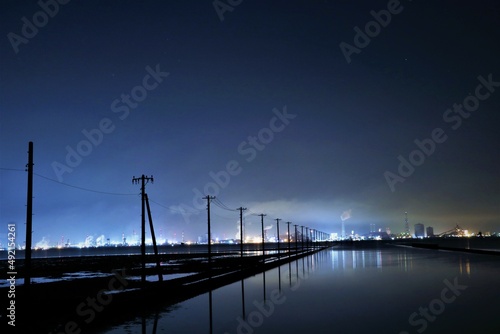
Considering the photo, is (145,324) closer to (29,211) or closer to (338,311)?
(338,311)

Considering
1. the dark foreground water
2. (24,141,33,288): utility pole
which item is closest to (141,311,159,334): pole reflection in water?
the dark foreground water

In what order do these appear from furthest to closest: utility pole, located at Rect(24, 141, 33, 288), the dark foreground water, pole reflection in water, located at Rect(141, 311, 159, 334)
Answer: utility pole, located at Rect(24, 141, 33, 288)
pole reflection in water, located at Rect(141, 311, 159, 334)
the dark foreground water

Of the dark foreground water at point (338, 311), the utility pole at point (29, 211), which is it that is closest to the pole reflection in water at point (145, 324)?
the dark foreground water at point (338, 311)

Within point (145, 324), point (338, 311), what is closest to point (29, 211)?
point (145, 324)

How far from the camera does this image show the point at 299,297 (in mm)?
23625

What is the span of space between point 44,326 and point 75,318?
1688mm

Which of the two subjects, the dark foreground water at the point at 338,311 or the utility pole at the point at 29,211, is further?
the utility pole at the point at 29,211

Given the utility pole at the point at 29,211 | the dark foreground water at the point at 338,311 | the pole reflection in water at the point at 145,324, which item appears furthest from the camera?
the utility pole at the point at 29,211

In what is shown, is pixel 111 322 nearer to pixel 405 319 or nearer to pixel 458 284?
pixel 405 319

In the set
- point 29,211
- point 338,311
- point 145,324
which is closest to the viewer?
point 145,324

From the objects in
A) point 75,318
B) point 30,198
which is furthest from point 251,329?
point 30,198

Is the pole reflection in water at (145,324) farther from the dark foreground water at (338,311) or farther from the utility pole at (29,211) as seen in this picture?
the utility pole at (29,211)

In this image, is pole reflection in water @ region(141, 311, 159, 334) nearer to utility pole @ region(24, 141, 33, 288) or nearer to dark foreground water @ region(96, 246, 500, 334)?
dark foreground water @ region(96, 246, 500, 334)

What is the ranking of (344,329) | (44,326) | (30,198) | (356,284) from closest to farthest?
(344,329)
(44,326)
(30,198)
(356,284)
